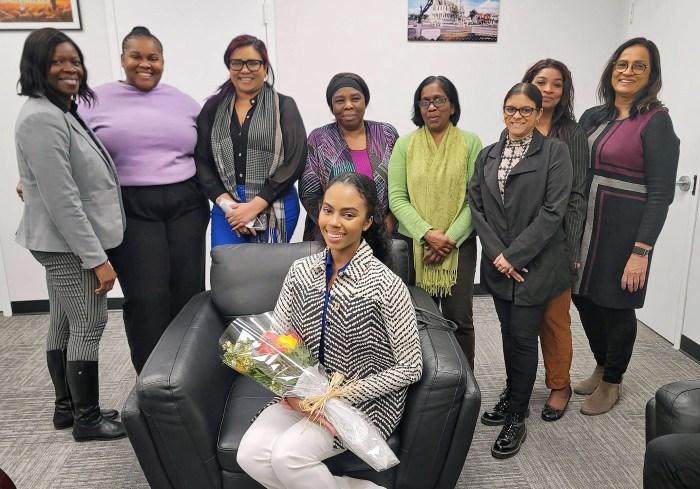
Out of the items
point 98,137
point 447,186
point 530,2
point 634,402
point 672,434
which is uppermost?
Result: point 530,2

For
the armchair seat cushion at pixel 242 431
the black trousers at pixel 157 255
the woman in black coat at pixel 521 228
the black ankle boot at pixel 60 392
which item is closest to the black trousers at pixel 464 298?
the woman in black coat at pixel 521 228

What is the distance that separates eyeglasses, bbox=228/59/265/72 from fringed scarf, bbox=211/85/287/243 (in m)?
0.11

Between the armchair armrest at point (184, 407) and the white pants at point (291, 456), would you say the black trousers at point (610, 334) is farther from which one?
the armchair armrest at point (184, 407)

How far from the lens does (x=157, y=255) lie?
223 cm

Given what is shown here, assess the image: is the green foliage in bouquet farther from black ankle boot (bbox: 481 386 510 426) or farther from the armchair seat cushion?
black ankle boot (bbox: 481 386 510 426)

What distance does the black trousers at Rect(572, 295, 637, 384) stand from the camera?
90.2 inches

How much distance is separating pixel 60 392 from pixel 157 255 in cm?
72

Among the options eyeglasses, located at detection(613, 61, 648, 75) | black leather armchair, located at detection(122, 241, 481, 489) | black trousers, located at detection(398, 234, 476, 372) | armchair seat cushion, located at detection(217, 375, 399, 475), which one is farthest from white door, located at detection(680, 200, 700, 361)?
armchair seat cushion, located at detection(217, 375, 399, 475)

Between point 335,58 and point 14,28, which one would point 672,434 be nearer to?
point 335,58

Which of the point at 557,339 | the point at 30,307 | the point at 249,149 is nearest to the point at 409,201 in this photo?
the point at 249,149

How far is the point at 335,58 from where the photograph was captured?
340 centimetres

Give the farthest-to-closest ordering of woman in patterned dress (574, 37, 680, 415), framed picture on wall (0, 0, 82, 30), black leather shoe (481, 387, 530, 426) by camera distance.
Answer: framed picture on wall (0, 0, 82, 30) → black leather shoe (481, 387, 530, 426) → woman in patterned dress (574, 37, 680, 415)

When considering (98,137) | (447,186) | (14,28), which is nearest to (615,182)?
(447,186)

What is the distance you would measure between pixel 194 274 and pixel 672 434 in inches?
72.8
